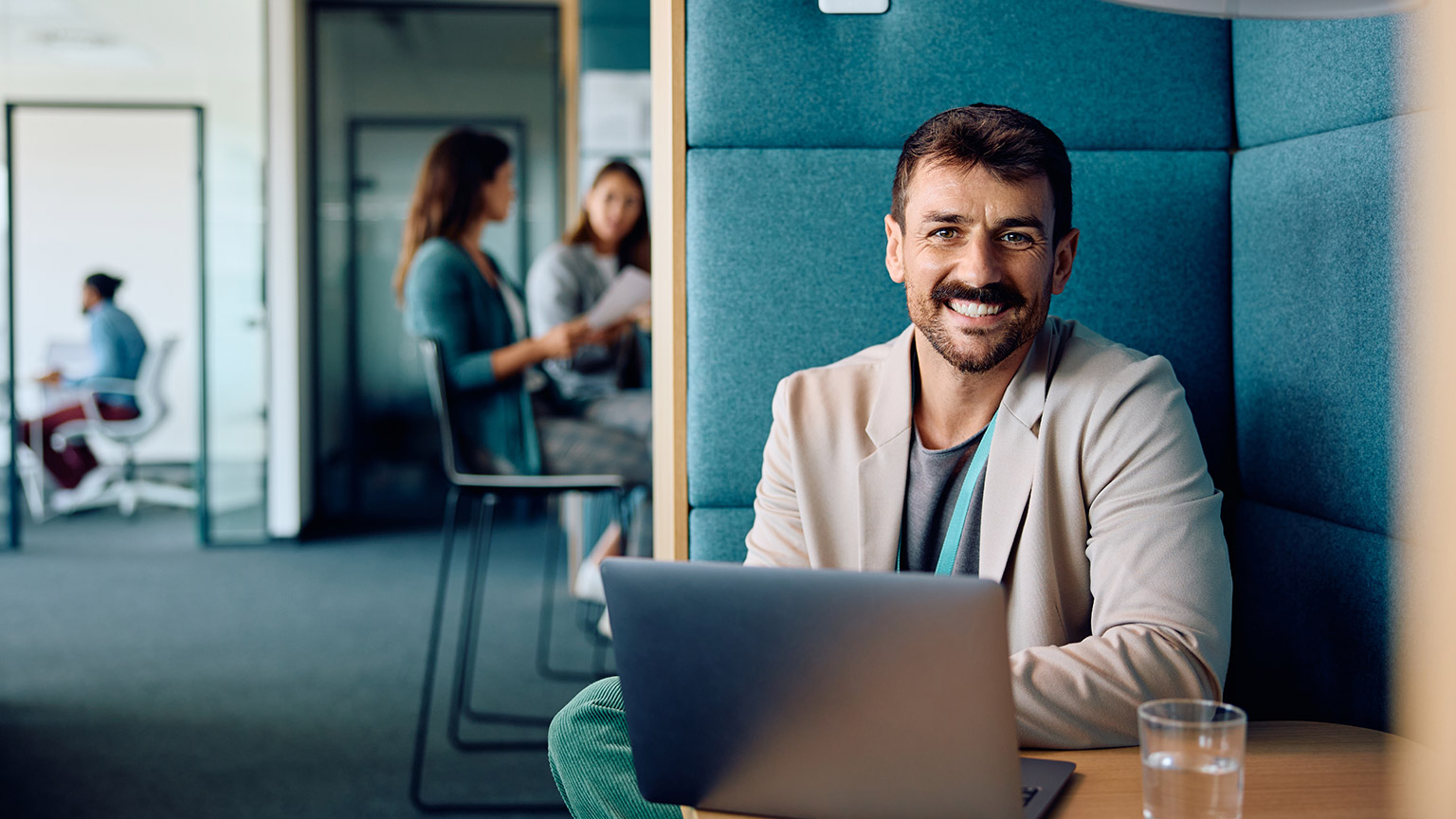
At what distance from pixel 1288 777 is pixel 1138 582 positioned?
11.4 inches

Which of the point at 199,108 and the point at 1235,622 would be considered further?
the point at 199,108

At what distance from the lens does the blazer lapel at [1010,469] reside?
1.28 meters

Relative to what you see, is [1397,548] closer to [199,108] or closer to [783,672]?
[783,672]

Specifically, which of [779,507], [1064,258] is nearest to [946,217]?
[1064,258]

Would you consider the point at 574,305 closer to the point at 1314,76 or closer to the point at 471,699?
the point at 471,699

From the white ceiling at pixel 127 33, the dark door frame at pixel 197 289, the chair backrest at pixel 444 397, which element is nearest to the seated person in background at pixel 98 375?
the dark door frame at pixel 197 289

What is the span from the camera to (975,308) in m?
1.32

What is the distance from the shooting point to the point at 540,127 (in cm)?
600

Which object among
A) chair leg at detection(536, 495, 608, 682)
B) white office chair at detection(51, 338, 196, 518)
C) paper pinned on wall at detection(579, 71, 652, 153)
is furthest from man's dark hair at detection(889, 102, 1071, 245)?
white office chair at detection(51, 338, 196, 518)

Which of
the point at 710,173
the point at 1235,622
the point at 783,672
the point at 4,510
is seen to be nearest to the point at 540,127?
the point at 4,510

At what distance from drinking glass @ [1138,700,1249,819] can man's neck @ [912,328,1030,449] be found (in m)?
0.65

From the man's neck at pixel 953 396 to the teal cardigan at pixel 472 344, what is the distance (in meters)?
1.29

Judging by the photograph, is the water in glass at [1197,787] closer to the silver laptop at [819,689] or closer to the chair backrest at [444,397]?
the silver laptop at [819,689]

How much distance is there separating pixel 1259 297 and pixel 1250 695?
567mm
